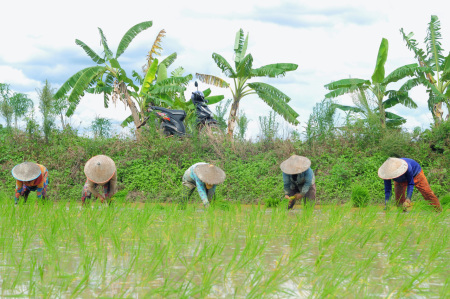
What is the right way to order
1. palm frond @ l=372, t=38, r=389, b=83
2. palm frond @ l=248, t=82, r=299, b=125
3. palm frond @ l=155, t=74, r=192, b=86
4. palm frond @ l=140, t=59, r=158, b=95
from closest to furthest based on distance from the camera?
palm frond @ l=372, t=38, r=389, b=83, palm frond @ l=248, t=82, r=299, b=125, palm frond @ l=155, t=74, r=192, b=86, palm frond @ l=140, t=59, r=158, b=95

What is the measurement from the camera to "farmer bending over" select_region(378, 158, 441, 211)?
7246 mm

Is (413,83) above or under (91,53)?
under

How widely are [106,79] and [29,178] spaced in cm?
1241

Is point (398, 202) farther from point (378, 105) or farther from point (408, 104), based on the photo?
point (408, 104)

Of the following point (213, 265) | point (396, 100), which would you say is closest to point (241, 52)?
point (396, 100)

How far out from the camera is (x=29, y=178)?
7.85 meters

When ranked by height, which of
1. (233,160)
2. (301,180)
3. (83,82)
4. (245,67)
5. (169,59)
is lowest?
(233,160)

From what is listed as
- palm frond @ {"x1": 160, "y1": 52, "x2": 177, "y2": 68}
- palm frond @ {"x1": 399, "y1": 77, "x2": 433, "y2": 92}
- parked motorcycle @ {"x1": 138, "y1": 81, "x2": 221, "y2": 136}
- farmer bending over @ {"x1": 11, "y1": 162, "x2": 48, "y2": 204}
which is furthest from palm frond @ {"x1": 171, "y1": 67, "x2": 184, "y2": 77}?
farmer bending over @ {"x1": 11, "y1": 162, "x2": 48, "y2": 204}

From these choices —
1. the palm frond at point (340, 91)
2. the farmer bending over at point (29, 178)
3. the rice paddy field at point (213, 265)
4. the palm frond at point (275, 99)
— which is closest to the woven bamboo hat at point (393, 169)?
the rice paddy field at point (213, 265)

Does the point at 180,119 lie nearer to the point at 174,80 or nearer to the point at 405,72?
the point at 174,80

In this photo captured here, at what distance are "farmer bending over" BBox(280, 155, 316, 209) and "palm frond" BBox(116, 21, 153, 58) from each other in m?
12.7

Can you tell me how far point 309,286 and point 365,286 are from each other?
0.38 m

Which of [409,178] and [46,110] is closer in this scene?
[409,178]

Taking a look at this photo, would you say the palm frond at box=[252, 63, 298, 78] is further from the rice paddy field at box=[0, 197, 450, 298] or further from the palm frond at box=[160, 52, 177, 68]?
the rice paddy field at box=[0, 197, 450, 298]
